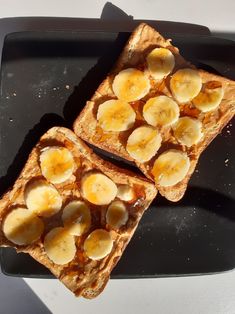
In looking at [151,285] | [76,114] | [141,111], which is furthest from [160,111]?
[151,285]

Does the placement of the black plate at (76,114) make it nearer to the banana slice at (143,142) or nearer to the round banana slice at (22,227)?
the round banana slice at (22,227)

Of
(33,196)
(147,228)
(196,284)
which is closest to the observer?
(33,196)

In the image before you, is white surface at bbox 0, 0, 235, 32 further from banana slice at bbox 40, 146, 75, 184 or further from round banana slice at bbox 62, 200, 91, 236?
round banana slice at bbox 62, 200, 91, 236

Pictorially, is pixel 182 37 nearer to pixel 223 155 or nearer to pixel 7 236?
pixel 223 155

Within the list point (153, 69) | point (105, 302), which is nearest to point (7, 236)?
point (105, 302)

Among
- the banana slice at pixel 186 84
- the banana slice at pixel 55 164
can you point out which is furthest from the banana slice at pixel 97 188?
the banana slice at pixel 186 84

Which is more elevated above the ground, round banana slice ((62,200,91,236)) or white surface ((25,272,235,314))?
round banana slice ((62,200,91,236))

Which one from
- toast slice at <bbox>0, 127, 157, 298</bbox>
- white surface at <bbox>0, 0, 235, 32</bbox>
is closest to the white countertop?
white surface at <bbox>0, 0, 235, 32</bbox>
